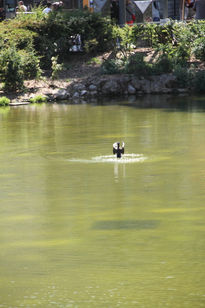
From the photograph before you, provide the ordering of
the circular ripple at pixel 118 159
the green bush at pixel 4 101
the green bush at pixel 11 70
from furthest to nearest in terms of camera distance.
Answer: the green bush at pixel 11 70 < the green bush at pixel 4 101 < the circular ripple at pixel 118 159

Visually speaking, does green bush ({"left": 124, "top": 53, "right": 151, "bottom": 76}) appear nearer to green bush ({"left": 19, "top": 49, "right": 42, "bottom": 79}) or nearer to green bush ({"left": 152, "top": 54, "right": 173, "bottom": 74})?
green bush ({"left": 152, "top": 54, "right": 173, "bottom": 74})

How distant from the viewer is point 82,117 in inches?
891

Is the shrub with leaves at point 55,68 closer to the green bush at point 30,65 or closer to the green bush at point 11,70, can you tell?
the green bush at point 30,65

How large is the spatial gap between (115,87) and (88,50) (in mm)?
3946

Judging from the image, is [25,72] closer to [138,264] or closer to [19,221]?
[19,221]

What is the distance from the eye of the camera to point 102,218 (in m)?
10.5

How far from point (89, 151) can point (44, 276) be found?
26.6 feet

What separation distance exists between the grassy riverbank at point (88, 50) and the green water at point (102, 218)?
10277 mm

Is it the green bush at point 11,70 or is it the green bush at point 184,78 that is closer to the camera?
the green bush at point 11,70

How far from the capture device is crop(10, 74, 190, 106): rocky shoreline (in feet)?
96.8

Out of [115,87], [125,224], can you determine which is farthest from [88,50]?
[125,224]

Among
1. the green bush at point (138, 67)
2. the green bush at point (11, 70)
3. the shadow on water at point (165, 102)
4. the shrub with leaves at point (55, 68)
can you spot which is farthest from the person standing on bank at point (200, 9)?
the green bush at point (11, 70)

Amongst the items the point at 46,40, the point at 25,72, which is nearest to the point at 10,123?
the point at 25,72

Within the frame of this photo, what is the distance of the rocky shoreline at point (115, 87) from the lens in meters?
29.5
